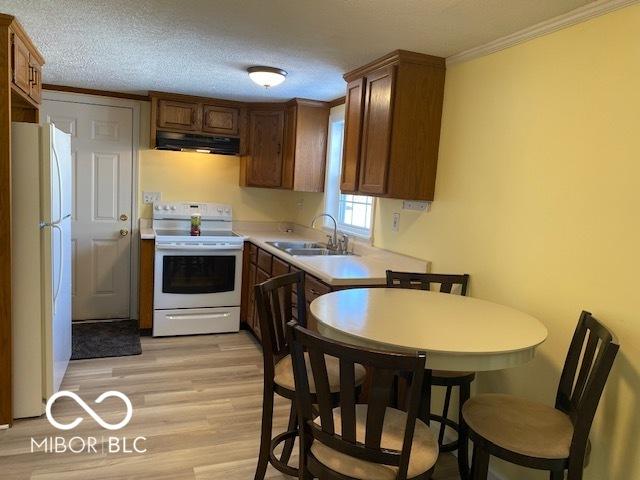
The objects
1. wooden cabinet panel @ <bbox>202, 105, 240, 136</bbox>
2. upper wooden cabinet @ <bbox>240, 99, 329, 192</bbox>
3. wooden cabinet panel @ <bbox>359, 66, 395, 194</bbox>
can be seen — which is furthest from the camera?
wooden cabinet panel @ <bbox>202, 105, 240, 136</bbox>

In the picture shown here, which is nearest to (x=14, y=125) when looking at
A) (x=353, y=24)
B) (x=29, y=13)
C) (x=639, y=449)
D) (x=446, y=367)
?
(x=29, y=13)

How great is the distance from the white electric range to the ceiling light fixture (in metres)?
1.55

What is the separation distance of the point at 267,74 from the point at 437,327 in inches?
82.0

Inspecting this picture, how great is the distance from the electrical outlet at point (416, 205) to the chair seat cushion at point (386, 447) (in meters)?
Answer: 1.57

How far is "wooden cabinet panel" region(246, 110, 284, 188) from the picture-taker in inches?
179

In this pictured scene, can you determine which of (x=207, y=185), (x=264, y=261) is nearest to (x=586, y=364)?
(x=264, y=261)

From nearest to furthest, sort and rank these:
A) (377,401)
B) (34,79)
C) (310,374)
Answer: (377,401), (310,374), (34,79)

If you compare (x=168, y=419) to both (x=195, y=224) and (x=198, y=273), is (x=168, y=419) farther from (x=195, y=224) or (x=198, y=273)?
(x=195, y=224)

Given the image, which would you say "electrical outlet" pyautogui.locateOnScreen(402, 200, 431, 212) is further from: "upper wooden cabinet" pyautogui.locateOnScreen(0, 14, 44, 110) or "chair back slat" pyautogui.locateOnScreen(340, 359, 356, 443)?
"upper wooden cabinet" pyautogui.locateOnScreen(0, 14, 44, 110)

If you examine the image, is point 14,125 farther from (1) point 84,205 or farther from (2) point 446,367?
(2) point 446,367

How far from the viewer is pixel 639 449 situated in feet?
5.60

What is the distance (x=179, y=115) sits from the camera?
4.36 m

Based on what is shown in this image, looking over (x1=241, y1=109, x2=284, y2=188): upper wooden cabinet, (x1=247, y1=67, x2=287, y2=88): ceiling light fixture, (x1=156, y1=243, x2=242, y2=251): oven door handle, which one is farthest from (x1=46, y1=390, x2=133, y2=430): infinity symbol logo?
(x1=241, y1=109, x2=284, y2=188): upper wooden cabinet

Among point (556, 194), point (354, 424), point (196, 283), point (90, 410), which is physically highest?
point (556, 194)
